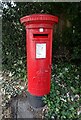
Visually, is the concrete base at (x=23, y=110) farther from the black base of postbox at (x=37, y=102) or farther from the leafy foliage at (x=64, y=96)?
the leafy foliage at (x=64, y=96)

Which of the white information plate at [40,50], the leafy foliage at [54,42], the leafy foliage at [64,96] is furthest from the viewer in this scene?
the leafy foliage at [54,42]

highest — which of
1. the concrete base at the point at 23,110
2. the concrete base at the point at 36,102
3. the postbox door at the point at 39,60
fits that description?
the postbox door at the point at 39,60

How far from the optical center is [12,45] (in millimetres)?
4961

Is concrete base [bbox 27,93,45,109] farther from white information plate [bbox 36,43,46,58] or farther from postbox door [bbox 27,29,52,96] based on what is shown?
white information plate [bbox 36,43,46,58]

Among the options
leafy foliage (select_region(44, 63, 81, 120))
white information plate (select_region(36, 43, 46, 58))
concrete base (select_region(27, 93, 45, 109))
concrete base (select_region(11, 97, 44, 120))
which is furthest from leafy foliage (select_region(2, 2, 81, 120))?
white information plate (select_region(36, 43, 46, 58))

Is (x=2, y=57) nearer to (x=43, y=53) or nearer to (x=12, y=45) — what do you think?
(x=12, y=45)

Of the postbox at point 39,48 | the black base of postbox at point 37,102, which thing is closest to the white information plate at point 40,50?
the postbox at point 39,48

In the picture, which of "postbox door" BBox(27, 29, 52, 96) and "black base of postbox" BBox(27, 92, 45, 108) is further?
"black base of postbox" BBox(27, 92, 45, 108)

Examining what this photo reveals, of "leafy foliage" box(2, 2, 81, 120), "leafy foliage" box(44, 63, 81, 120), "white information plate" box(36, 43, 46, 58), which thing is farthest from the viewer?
"leafy foliage" box(2, 2, 81, 120)

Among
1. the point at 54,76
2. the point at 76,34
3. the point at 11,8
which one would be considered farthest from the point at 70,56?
the point at 11,8

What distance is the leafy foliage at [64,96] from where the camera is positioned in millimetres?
2701

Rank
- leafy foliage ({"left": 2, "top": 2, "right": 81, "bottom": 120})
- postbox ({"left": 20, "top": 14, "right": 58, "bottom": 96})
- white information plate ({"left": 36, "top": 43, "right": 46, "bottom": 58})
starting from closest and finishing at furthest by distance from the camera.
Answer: postbox ({"left": 20, "top": 14, "right": 58, "bottom": 96})
white information plate ({"left": 36, "top": 43, "right": 46, "bottom": 58})
leafy foliage ({"left": 2, "top": 2, "right": 81, "bottom": 120})

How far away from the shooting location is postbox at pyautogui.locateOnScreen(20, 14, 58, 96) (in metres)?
2.48

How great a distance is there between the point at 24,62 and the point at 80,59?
1.59m
